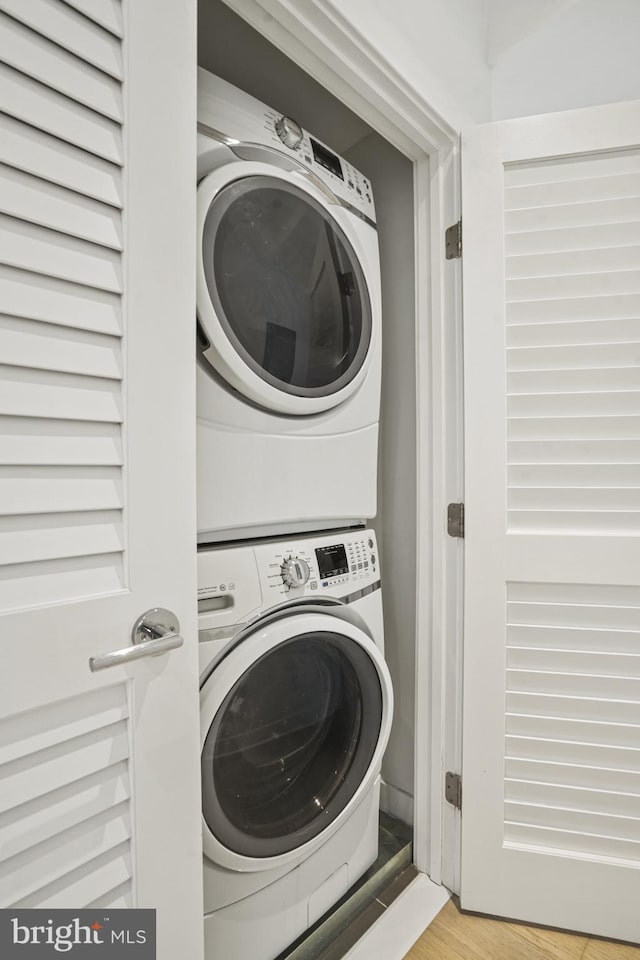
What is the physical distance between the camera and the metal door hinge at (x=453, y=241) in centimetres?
142

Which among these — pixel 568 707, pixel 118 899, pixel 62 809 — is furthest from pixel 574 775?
pixel 62 809

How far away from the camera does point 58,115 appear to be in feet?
2.09

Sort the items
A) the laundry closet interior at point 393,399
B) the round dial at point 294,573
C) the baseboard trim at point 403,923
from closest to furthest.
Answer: the round dial at point 294,573
the baseboard trim at point 403,923
the laundry closet interior at point 393,399

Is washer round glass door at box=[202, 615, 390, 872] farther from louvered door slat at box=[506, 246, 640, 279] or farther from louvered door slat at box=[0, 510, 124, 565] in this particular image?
louvered door slat at box=[506, 246, 640, 279]

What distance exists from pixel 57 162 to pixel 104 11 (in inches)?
8.3

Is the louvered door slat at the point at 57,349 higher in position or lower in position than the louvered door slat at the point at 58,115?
lower

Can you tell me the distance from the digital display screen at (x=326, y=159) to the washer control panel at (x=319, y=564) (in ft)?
2.86

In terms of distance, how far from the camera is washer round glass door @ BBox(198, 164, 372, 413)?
1008 millimetres

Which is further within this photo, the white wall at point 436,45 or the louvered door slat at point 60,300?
the white wall at point 436,45

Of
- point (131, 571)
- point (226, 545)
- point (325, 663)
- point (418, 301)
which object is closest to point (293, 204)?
point (418, 301)

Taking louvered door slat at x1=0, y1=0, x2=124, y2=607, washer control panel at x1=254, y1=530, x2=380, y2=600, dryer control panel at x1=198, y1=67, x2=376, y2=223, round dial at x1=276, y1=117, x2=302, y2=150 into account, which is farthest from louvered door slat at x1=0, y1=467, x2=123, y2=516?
round dial at x1=276, y1=117, x2=302, y2=150

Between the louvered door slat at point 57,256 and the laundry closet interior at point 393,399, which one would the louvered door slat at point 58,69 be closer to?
the louvered door slat at point 57,256

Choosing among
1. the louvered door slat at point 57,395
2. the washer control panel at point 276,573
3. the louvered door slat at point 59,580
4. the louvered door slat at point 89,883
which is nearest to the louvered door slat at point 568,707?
the washer control panel at point 276,573

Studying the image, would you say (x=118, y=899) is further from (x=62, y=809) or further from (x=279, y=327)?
(x=279, y=327)
